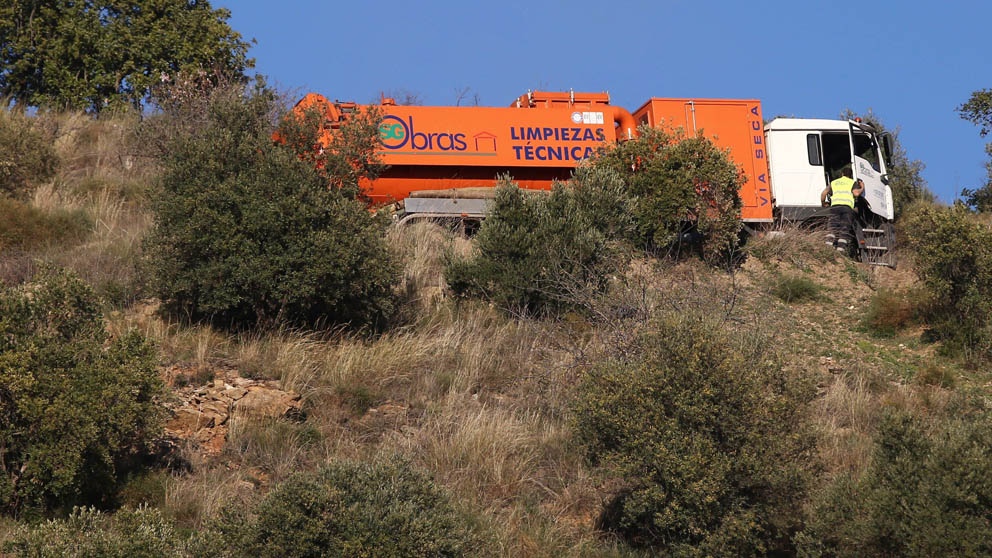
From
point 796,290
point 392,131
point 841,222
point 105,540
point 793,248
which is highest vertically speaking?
point 392,131

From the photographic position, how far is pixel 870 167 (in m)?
22.6

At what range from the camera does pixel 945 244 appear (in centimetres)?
1708

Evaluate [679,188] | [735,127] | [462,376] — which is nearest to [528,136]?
[679,188]

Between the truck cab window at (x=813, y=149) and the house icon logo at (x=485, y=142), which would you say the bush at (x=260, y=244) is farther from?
the truck cab window at (x=813, y=149)

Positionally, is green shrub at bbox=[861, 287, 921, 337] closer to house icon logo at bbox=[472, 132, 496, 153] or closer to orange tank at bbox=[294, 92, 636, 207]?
orange tank at bbox=[294, 92, 636, 207]

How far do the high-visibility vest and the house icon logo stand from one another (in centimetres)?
721

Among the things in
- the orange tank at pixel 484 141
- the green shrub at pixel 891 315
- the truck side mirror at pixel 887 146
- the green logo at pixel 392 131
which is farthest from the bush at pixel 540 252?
the truck side mirror at pixel 887 146

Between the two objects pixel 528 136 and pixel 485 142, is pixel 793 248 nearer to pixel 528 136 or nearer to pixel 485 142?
pixel 528 136

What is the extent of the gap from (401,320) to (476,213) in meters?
4.70

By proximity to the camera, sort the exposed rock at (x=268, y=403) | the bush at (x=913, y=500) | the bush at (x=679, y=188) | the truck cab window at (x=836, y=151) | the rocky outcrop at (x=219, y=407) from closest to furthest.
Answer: the bush at (x=913, y=500), the rocky outcrop at (x=219, y=407), the exposed rock at (x=268, y=403), the bush at (x=679, y=188), the truck cab window at (x=836, y=151)

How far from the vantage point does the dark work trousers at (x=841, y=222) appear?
21.6 metres

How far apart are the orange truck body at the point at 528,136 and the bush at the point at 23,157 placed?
5.44m

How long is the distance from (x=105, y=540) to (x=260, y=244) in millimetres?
6488

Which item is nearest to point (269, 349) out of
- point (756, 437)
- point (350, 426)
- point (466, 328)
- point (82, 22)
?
point (350, 426)
